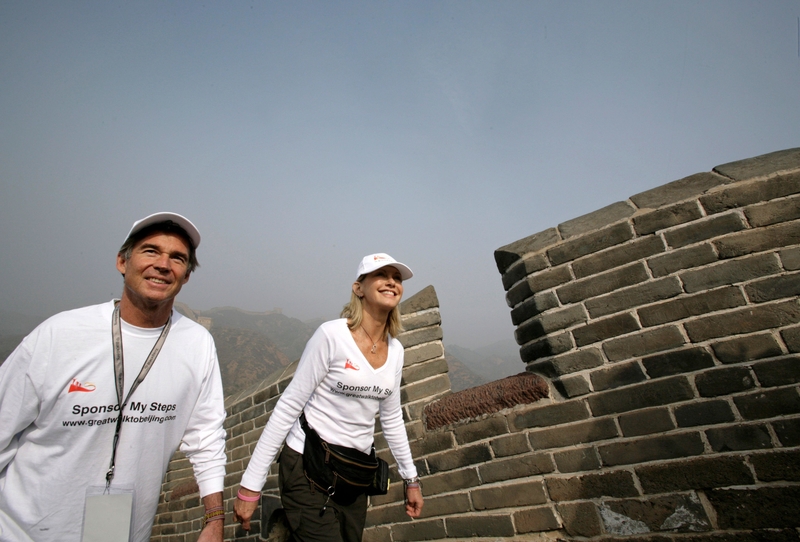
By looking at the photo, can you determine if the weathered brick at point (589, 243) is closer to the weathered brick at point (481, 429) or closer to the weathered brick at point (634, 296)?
the weathered brick at point (634, 296)

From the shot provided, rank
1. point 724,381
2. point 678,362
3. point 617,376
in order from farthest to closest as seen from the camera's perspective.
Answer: point 617,376, point 678,362, point 724,381

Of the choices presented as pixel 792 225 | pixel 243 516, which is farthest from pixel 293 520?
pixel 792 225

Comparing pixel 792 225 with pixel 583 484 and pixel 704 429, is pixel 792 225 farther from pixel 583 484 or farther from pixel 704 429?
pixel 583 484

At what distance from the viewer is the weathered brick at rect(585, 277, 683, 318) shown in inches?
81.7

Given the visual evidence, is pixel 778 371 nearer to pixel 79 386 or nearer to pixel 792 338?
pixel 792 338

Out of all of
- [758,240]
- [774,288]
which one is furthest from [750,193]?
[774,288]

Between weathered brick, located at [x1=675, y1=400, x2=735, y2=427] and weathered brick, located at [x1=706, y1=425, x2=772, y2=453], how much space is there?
4 cm

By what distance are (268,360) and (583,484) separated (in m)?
34.5

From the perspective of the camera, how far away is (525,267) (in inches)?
97.3

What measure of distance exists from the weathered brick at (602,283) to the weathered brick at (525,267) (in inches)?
7.3

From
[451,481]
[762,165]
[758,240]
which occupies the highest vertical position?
[762,165]

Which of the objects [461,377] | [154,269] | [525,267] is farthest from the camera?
[461,377]

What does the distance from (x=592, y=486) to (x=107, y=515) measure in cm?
214

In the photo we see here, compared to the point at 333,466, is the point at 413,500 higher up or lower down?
lower down
